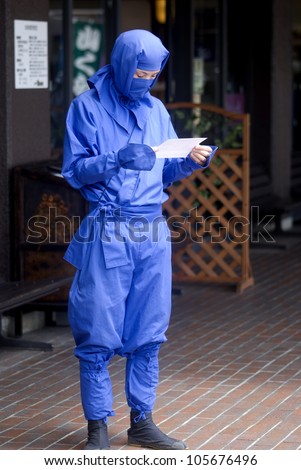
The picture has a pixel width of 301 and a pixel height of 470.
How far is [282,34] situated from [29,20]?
5.48 meters

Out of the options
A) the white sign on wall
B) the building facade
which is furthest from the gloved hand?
the white sign on wall

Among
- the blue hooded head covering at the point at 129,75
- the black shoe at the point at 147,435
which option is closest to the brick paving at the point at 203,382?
the black shoe at the point at 147,435

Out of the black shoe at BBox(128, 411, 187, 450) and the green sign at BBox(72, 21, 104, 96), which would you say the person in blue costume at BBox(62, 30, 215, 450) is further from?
the green sign at BBox(72, 21, 104, 96)

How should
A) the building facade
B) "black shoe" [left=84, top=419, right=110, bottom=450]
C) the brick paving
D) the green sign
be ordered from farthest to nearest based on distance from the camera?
the green sign → the building facade → the brick paving → "black shoe" [left=84, top=419, right=110, bottom=450]

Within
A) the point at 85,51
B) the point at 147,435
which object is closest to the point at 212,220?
the point at 85,51

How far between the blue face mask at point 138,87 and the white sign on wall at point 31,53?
9.16 ft

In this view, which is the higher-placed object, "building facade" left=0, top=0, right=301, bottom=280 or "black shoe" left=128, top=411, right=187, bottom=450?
"building facade" left=0, top=0, right=301, bottom=280

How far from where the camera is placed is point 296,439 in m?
5.39

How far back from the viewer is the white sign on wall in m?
7.79

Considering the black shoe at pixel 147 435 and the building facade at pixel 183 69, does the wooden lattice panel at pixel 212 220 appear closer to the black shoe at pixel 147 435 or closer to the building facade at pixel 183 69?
the building facade at pixel 183 69

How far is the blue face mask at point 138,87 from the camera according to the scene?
5.07 metres

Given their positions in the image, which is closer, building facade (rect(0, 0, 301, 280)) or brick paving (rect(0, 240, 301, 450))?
brick paving (rect(0, 240, 301, 450))

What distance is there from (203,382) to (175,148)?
6.62 ft

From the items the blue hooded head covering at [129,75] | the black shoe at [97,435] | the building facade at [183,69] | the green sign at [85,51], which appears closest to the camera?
the blue hooded head covering at [129,75]
